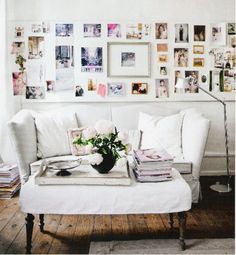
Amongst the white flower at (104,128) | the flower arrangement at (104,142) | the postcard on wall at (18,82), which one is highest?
the postcard on wall at (18,82)

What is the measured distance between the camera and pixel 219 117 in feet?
Result: 14.3

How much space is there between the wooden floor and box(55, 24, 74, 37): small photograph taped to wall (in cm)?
200

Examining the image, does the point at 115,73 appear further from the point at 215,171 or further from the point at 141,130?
the point at 215,171

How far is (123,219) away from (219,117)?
6.51ft

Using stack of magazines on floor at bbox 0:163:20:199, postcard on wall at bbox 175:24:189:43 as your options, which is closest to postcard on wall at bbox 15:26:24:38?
stack of magazines on floor at bbox 0:163:20:199

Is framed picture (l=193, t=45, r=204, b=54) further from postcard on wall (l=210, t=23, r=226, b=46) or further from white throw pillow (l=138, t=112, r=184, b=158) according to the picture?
white throw pillow (l=138, t=112, r=184, b=158)

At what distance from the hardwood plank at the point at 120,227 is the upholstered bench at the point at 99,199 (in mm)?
415

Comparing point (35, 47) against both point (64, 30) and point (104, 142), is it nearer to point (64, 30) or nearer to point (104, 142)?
point (64, 30)

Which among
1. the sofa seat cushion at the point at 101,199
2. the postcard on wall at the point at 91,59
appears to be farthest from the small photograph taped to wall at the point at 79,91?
the sofa seat cushion at the point at 101,199

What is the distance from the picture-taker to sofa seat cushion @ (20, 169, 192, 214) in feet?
7.61

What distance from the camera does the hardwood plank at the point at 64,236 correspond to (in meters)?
2.46

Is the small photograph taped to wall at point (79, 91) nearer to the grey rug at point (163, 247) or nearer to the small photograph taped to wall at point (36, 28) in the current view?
the small photograph taped to wall at point (36, 28)

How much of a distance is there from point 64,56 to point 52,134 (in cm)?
107

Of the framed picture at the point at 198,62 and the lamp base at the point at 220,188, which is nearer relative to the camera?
the lamp base at the point at 220,188
